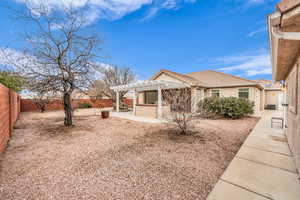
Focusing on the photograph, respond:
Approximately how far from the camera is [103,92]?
16.5 meters

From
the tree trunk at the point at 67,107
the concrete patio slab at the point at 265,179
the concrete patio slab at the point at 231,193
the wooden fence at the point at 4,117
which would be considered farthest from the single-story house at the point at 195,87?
the wooden fence at the point at 4,117

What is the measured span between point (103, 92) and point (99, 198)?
616 inches

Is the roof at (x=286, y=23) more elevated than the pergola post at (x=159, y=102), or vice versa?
the roof at (x=286, y=23)

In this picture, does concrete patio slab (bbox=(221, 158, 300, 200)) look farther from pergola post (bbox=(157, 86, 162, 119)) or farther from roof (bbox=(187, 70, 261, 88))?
roof (bbox=(187, 70, 261, 88))

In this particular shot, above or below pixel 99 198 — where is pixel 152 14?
above

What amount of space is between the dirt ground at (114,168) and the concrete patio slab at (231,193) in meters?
0.12

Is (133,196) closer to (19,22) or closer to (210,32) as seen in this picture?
(19,22)

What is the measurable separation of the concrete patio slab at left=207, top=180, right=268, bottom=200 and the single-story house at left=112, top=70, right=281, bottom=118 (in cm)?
739

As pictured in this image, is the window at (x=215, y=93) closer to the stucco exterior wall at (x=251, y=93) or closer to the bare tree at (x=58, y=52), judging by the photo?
the stucco exterior wall at (x=251, y=93)

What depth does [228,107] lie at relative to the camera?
9531mm

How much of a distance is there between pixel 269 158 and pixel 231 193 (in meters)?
2.23

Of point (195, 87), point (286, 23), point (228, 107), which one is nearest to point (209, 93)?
point (195, 87)

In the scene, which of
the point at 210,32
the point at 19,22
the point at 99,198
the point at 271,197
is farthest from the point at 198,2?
the point at 99,198

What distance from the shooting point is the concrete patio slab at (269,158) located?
3.00m
